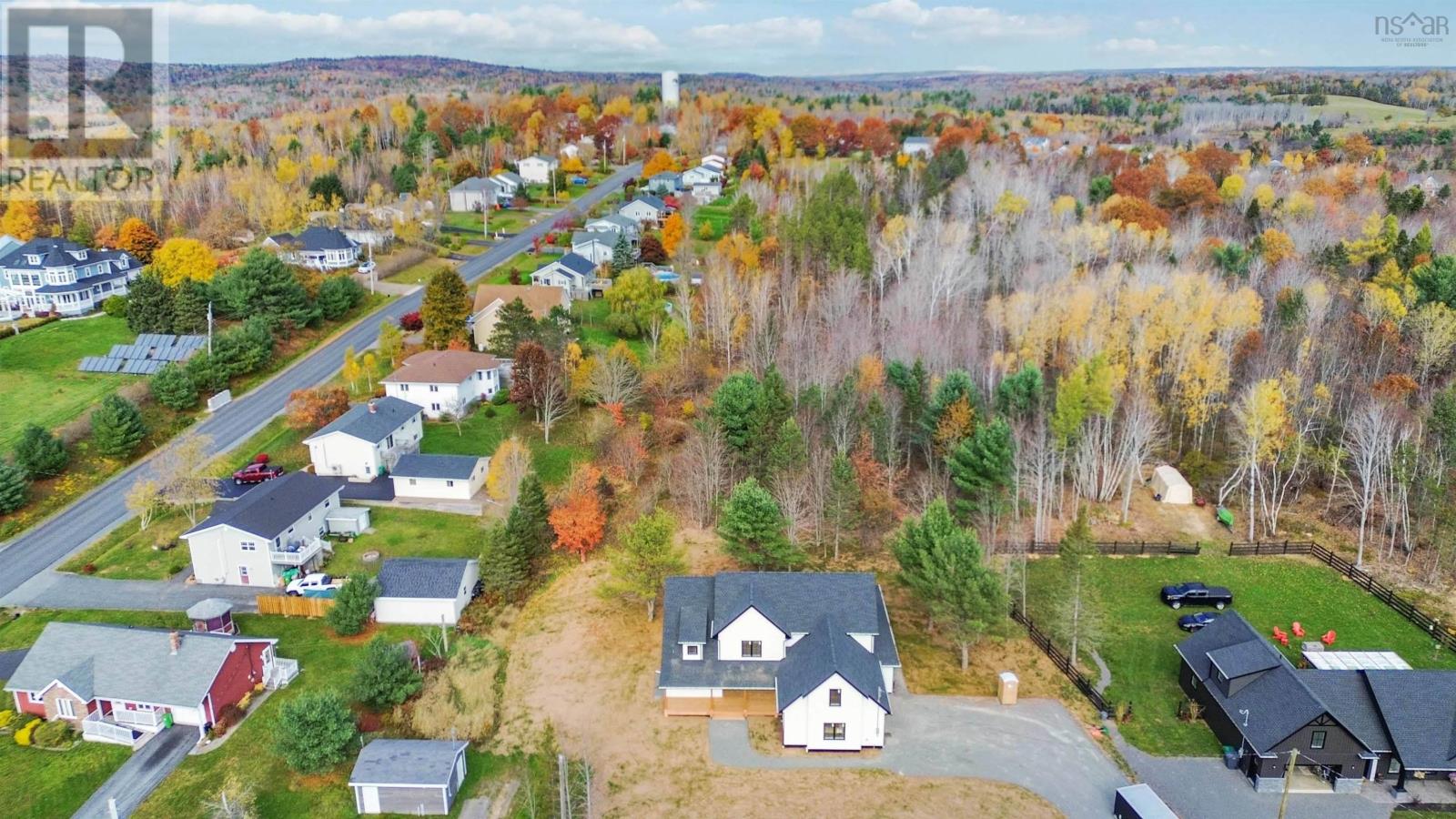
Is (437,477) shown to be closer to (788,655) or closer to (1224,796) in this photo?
(788,655)

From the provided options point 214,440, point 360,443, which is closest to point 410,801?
point 360,443

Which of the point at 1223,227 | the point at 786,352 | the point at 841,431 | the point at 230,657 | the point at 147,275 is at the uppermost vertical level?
the point at 1223,227

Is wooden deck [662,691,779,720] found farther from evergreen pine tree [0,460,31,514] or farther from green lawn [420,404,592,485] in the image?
evergreen pine tree [0,460,31,514]

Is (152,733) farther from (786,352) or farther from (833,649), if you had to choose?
(786,352)

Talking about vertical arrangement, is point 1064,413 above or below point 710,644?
above

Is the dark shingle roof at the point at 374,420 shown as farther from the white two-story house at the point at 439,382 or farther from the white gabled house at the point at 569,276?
the white gabled house at the point at 569,276

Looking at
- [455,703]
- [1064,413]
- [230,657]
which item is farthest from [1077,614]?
[230,657]

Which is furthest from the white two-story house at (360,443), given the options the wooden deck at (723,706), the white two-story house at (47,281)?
the white two-story house at (47,281)
